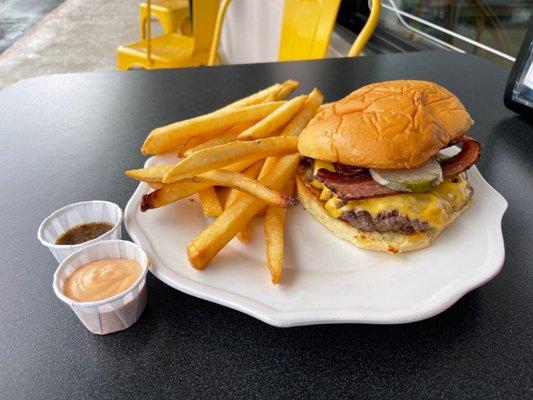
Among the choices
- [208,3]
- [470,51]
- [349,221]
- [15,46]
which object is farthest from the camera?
[15,46]

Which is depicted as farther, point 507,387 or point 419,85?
point 419,85

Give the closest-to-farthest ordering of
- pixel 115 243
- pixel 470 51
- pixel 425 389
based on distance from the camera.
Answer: pixel 425 389 → pixel 115 243 → pixel 470 51

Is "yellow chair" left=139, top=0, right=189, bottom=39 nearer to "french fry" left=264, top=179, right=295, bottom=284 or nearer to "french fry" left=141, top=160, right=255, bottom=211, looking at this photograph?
"french fry" left=141, top=160, right=255, bottom=211

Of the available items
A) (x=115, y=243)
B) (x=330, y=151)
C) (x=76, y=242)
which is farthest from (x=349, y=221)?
(x=76, y=242)


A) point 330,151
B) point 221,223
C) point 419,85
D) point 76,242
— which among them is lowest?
point 76,242

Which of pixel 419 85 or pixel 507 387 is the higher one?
pixel 419 85

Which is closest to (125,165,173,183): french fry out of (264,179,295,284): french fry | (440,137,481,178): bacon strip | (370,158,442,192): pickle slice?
(264,179,295,284): french fry

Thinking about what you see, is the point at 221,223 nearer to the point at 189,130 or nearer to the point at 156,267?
the point at 156,267

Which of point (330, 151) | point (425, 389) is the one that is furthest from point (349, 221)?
point (425, 389)
